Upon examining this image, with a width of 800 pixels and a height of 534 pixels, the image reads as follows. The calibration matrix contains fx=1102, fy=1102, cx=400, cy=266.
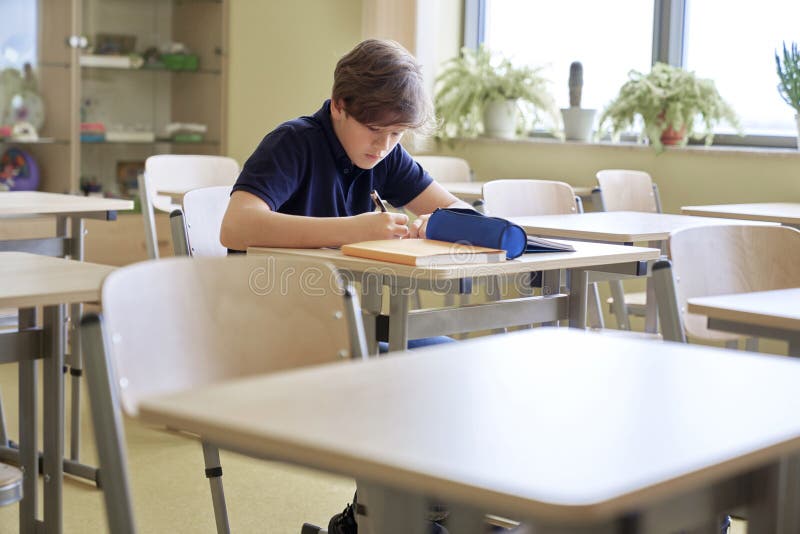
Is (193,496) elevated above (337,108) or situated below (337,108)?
below

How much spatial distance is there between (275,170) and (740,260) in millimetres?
994

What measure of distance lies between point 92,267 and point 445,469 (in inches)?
60.4

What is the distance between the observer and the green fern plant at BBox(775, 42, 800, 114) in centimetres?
439

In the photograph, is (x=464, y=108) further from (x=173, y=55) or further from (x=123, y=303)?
(x=123, y=303)

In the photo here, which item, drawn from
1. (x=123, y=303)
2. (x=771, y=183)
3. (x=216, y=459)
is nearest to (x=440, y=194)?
(x=216, y=459)

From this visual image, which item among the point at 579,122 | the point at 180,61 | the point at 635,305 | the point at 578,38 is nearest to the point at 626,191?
the point at 635,305

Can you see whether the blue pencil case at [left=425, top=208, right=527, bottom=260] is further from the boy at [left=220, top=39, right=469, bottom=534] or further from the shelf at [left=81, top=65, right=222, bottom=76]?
the shelf at [left=81, top=65, right=222, bottom=76]

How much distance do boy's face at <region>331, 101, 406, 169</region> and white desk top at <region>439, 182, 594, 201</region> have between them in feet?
4.99

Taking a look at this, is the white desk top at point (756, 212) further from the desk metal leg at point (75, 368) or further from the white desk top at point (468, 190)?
the desk metal leg at point (75, 368)

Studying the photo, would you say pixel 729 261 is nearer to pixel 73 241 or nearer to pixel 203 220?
pixel 203 220

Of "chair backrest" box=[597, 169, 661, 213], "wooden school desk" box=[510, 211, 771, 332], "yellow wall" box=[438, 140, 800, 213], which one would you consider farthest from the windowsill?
"wooden school desk" box=[510, 211, 771, 332]

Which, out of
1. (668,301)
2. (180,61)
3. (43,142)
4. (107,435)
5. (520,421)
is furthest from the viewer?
(180,61)

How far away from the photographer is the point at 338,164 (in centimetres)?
254

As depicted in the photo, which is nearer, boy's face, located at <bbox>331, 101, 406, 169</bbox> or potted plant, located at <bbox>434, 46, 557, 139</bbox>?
boy's face, located at <bbox>331, 101, 406, 169</bbox>
